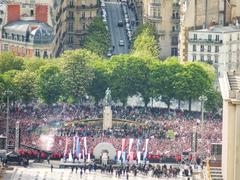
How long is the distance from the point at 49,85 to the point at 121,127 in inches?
569

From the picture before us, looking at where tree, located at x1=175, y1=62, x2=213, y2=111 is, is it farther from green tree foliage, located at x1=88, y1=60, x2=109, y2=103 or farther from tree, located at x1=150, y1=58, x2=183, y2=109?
green tree foliage, located at x1=88, y1=60, x2=109, y2=103

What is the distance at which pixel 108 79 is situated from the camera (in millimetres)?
199500

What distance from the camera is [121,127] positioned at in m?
185

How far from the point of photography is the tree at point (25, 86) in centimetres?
19475

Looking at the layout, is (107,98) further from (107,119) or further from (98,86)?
(98,86)

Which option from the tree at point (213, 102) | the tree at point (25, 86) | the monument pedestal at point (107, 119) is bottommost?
the monument pedestal at point (107, 119)

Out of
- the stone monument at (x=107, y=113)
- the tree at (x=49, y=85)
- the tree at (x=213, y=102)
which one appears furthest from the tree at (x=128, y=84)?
the tree at (x=213, y=102)

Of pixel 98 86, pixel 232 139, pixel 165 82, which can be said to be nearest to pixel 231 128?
pixel 232 139

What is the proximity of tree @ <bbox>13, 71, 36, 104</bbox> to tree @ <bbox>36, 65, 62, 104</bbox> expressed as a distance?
61 cm

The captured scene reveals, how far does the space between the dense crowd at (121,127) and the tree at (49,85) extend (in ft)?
5.99

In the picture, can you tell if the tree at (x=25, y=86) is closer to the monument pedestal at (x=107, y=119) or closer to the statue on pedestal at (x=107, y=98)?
the statue on pedestal at (x=107, y=98)

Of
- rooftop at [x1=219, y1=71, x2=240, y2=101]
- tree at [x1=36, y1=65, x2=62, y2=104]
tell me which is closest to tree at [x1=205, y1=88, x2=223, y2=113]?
tree at [x1=36, y1=65, x2=62, y2=104]

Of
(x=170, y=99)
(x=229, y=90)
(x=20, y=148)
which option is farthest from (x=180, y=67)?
(x=229, y=90)

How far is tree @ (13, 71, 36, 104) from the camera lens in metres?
195
